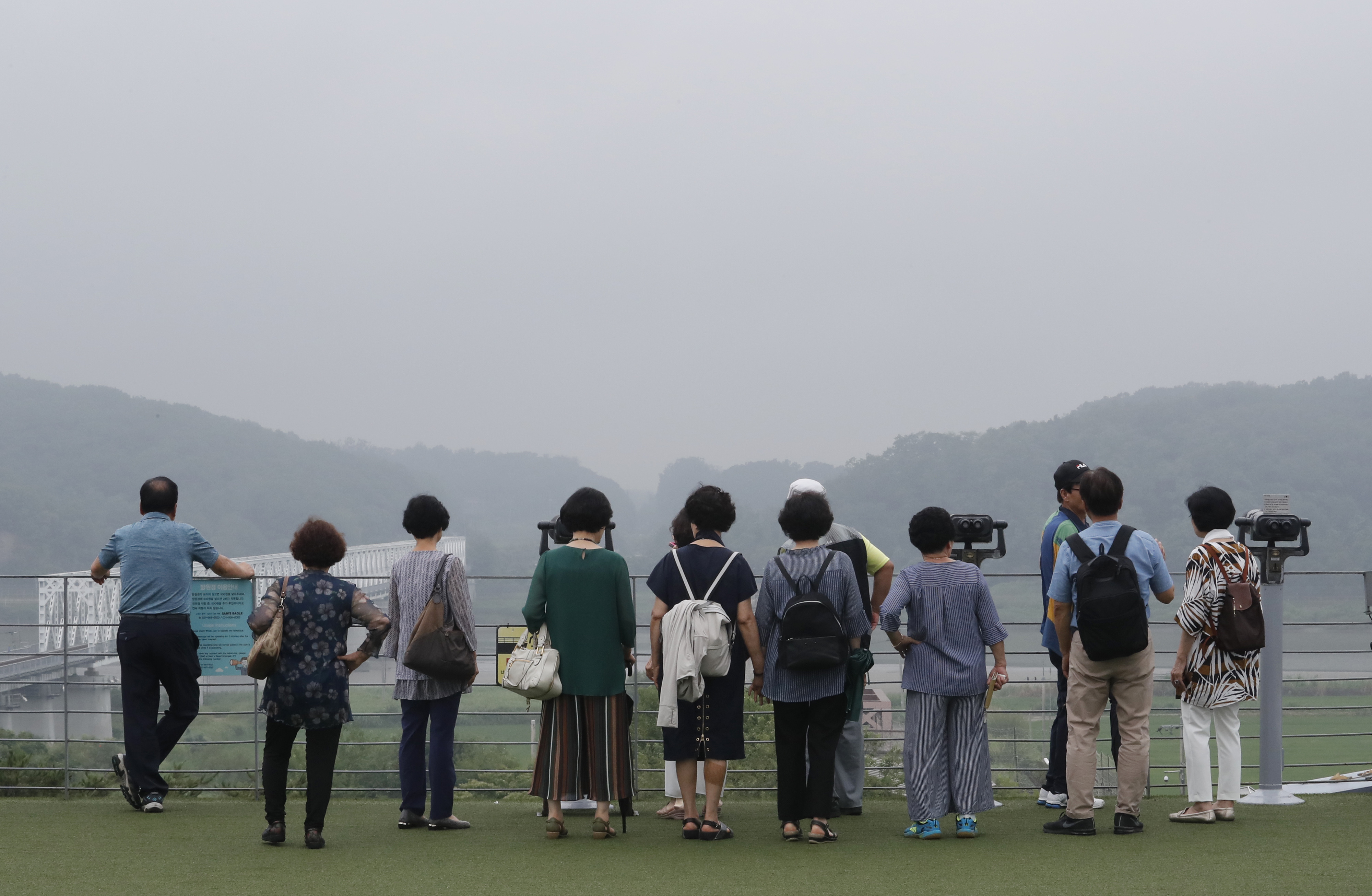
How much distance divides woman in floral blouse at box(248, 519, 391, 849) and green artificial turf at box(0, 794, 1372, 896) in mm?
364

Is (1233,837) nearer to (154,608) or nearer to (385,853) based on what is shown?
(385,853)

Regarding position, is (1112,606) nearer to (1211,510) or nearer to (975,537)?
(1211,510)

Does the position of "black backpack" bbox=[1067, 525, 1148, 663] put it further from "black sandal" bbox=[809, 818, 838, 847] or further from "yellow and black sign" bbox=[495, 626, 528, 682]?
"yellow and black sign" bbox=[495, 626, 528, 682]

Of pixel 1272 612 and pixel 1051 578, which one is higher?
pixel 1051 578

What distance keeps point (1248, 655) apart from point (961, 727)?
1354 mm

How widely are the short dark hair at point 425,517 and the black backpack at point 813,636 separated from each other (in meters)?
1.56

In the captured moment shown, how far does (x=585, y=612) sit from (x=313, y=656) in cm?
108

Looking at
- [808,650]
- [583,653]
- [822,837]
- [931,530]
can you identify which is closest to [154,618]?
[583,653]

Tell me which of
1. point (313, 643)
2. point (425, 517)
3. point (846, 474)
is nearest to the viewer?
point (313, 643)

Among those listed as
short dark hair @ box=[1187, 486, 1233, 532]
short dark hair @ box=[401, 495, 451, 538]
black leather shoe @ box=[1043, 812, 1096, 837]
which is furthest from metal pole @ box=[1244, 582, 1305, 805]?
short dark hair @ box=[401, 495, 451, 538]

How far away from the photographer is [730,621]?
184 inches

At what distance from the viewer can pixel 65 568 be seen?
324 ft

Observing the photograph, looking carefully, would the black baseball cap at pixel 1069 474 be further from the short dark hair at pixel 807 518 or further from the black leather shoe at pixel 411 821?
the black leather shoe at pixel 411 821

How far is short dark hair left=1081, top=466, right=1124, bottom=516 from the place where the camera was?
466cm
